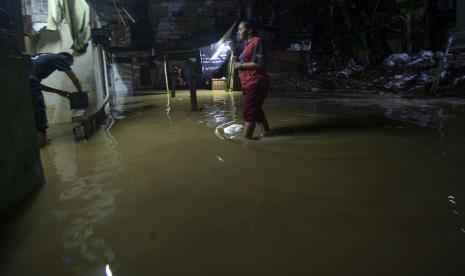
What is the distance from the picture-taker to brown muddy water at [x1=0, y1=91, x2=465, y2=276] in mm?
2170

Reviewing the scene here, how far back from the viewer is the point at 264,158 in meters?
4.49

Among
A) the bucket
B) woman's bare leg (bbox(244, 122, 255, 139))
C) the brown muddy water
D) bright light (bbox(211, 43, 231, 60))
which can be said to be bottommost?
the brown muddy water

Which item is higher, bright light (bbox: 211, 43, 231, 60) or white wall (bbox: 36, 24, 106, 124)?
bright light (bbox: 211, 43, 231, 60)

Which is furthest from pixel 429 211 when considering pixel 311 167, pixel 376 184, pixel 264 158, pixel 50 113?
pixel 50 113

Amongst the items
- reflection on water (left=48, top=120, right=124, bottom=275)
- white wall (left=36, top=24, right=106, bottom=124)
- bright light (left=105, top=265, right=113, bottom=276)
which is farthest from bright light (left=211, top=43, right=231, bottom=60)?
bright light (left=105, top=265, right=113, bottom=276)

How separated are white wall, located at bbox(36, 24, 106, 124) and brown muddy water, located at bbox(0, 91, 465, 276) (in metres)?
3.31

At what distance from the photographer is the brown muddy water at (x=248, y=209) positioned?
2170 millimetres

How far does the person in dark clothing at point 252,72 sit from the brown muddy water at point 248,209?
1.52 feet

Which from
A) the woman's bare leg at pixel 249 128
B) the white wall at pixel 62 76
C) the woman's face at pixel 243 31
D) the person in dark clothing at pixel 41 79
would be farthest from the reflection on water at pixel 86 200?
the white wall at pixel 62 76

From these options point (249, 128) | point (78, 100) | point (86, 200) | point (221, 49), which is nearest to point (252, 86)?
point (249, 128)

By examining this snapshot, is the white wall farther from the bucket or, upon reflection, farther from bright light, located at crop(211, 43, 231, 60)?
bright light, located at crop(211, 43, 231, 60)

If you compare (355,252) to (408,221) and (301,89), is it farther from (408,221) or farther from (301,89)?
(301,89)

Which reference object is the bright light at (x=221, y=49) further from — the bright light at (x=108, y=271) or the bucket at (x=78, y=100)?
the bright light at (x=108, y=271)

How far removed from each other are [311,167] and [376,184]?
0.80 metres
